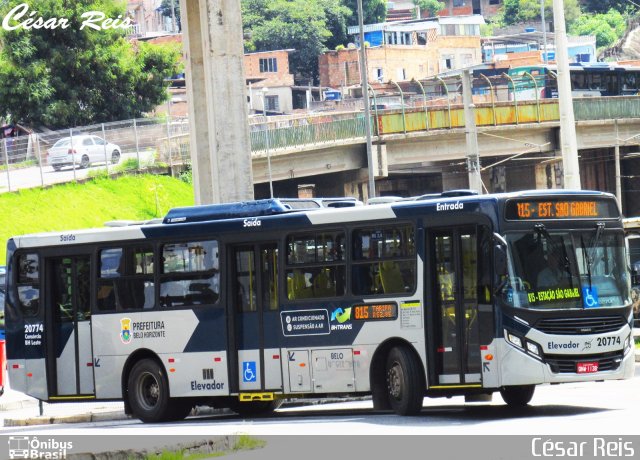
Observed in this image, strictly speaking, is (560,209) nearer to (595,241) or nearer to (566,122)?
(595,241)

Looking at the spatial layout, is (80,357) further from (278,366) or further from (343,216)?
(343,216)

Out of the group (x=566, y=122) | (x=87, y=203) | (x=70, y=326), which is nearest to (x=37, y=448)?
(x=70, y=326)

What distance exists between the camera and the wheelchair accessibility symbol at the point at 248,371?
19219 mm

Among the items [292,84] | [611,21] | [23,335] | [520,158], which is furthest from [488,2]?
[23,335]

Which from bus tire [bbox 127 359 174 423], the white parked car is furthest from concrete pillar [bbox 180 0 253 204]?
the white parked car

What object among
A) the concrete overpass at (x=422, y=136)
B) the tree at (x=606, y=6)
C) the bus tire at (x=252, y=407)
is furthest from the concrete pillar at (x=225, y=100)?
the tree at (x=606, y=6)

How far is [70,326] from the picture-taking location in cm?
2125

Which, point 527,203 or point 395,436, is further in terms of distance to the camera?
point 527,203

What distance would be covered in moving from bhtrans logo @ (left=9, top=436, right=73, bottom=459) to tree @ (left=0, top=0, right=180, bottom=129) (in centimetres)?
5557

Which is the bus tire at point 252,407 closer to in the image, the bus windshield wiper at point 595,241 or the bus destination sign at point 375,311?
the bus destination sign at point 375,311

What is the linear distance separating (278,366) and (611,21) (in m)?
160

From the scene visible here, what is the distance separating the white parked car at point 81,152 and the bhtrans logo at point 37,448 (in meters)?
39.1

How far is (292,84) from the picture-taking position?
426ft

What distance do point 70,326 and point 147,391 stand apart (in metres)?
1.64
